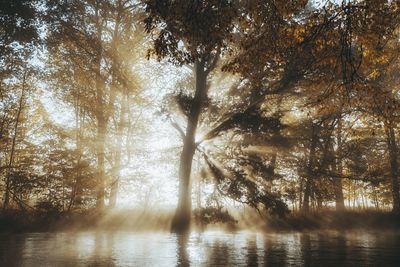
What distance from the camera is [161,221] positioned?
1869 cm

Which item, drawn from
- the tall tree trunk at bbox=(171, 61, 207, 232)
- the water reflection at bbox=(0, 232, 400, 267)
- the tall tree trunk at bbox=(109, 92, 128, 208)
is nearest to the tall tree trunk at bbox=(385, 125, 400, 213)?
the tall tree trunk at bbox=(171, 61, 207, 232)

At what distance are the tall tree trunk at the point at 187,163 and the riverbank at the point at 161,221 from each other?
2.06 ft

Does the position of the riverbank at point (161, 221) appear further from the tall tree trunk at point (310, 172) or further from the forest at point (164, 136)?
the tall tree trunk at point (310, 172)

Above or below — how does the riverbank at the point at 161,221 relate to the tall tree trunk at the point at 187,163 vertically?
below

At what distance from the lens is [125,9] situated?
2059 centimetres

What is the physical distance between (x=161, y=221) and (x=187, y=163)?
3.35m

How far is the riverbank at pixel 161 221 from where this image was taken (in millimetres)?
16188

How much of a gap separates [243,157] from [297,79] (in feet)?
15.3

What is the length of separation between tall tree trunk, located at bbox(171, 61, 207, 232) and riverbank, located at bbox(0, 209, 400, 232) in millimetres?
627

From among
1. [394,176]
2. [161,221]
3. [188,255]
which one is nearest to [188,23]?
[188,255]

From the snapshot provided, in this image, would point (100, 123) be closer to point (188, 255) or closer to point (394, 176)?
point (188, 255)

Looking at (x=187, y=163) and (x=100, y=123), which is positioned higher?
(x=100, y=123)

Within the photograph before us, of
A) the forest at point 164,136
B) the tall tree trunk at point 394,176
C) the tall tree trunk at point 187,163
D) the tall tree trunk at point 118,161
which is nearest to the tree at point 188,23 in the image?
the forest at point 164,136

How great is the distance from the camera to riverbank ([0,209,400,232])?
53.1ft
